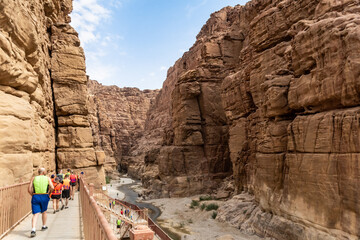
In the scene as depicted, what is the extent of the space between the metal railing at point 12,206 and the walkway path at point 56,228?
186 millimetres

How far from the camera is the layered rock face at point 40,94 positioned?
8.17 meters

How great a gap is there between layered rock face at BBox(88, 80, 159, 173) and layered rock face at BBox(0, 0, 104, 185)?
58237mm

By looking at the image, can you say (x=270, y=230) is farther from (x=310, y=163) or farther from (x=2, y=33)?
(x=2, y=33)

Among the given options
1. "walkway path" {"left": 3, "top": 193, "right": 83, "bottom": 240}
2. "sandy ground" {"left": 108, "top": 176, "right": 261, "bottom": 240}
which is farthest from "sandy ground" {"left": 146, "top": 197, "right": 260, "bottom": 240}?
"walkway path" {"left": 3, "top": 193, "right": 83, "bottom": 240}

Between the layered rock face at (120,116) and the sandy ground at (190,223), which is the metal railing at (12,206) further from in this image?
the layered rock face at (120,116)

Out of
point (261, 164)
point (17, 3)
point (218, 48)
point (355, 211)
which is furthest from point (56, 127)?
point (218, 48)

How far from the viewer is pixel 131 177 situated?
73.0 meters

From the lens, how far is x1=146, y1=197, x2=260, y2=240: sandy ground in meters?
21.3

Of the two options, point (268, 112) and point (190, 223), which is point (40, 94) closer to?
point (268, 112)

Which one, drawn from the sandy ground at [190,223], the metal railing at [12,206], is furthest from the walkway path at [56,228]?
the sandy ground at [190,223]

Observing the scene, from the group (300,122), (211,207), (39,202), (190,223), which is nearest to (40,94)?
(39,202)

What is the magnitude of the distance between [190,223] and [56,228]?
2091 cm

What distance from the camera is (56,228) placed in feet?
24.0

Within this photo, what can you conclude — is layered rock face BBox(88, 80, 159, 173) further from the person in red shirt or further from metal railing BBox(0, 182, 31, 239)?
metal railing BBox(0, 182, 31, 239)
